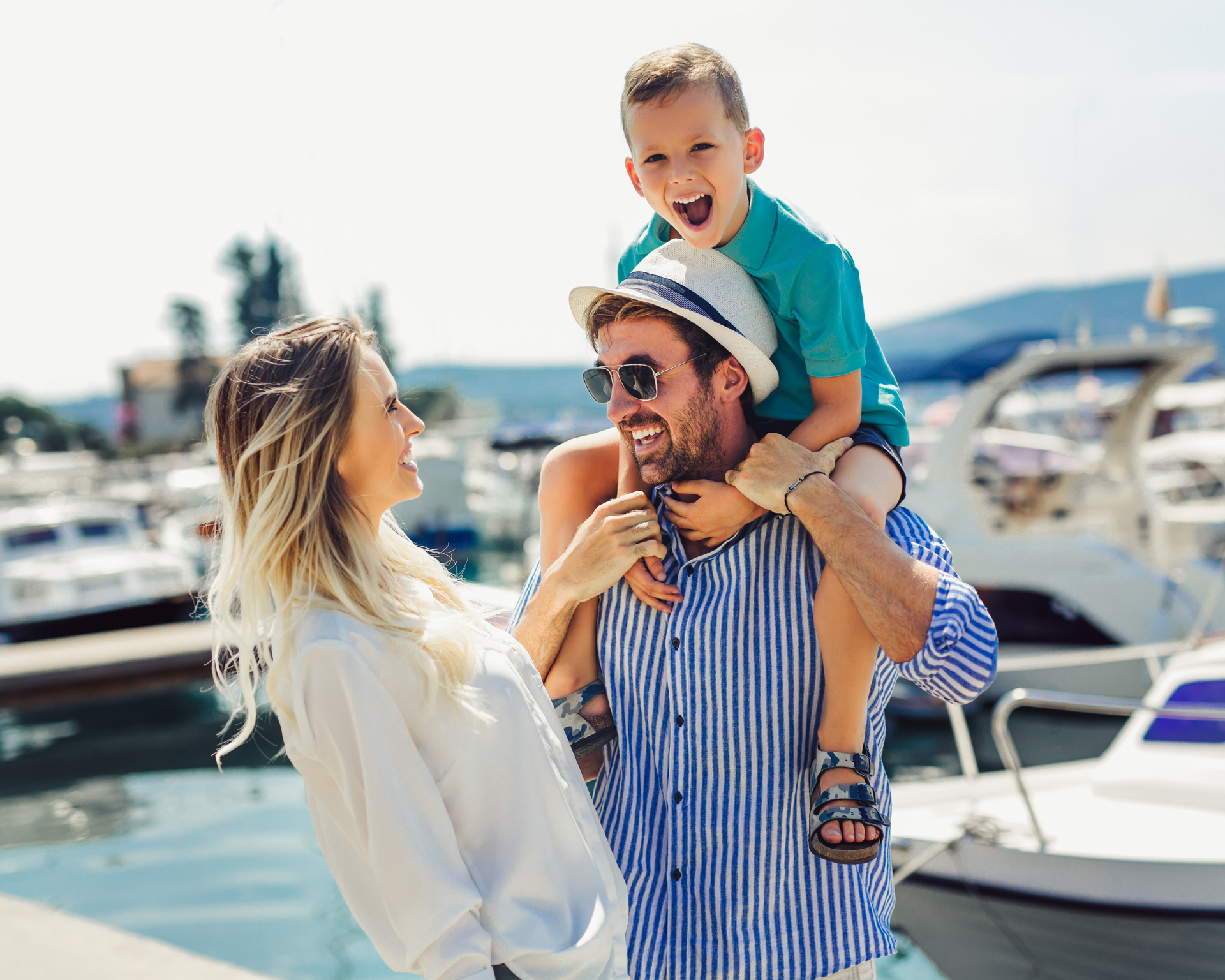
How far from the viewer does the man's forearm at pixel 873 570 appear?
64.2 inches

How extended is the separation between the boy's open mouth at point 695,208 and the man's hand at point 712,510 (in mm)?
560

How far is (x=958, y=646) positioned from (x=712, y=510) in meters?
0.51

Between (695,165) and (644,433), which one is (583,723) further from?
(695,165)

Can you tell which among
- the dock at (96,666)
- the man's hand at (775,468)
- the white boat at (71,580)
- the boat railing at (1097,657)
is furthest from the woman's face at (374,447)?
the white boat at (71,580)

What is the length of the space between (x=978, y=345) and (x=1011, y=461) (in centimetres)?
292

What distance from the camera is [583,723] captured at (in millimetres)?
1907

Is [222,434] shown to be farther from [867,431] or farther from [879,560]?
[867,431]

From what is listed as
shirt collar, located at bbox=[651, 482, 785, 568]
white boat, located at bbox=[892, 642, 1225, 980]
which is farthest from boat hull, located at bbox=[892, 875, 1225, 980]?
shirt collar, located at bbox=[651, 482, 785, 568]

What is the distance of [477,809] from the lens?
1.35 m

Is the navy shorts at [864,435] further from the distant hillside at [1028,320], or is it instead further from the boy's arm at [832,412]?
the distant hillside at [1028,320]

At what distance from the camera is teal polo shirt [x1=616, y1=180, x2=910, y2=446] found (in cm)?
187

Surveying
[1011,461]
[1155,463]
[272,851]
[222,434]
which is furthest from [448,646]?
[1155,463]

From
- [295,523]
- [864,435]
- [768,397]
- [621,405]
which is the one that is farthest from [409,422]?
[864,435]

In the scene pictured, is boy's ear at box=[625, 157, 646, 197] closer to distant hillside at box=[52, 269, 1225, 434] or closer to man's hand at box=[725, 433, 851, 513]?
man's hand at box=[725, 433, 851, 513]
